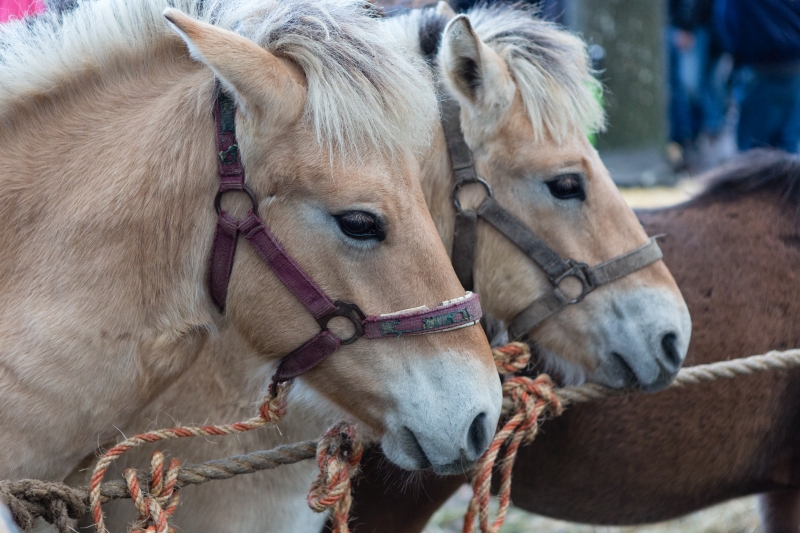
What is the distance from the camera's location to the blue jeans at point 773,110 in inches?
208

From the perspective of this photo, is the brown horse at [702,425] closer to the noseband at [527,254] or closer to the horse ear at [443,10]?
the noseband at [527,254]

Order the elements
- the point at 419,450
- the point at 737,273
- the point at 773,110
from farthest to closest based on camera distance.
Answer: the point at 773,110 → the point at 737,273 → the point at 419,450

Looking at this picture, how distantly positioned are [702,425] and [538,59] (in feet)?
5.00

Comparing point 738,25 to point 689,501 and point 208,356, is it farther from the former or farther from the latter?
point 208,356

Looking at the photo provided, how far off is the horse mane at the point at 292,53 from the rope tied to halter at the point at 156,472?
2.37 feet

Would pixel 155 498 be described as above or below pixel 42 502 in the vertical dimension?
below

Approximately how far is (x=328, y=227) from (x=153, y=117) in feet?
1.70

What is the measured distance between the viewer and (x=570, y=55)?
2840 mm

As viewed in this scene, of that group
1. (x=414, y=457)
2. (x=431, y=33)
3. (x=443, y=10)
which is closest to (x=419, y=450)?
(x=414, y=457)

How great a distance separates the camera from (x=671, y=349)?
Result: 2486mm

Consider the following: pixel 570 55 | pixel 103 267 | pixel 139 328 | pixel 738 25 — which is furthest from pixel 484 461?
pixel 738 25

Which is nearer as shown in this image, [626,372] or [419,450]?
[419,450]

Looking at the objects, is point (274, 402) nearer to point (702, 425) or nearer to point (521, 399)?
point (521, 399)

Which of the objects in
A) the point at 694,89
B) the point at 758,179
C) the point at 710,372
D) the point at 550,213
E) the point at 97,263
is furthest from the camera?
the point at 694,89
